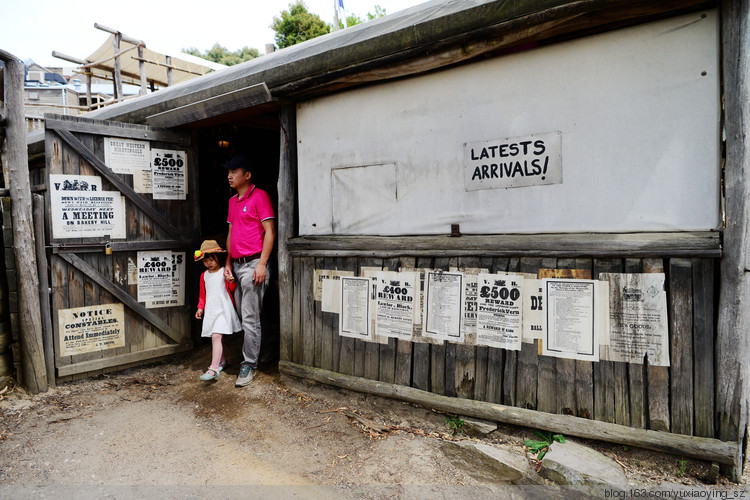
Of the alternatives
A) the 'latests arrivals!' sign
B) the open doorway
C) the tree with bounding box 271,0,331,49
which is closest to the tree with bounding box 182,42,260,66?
the tree with bounding box 271,0,331,49

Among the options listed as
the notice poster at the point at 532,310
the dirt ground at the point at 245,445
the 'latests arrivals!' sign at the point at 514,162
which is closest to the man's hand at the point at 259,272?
the dirt ground at the point at 245,445

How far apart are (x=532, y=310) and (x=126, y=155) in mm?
4746

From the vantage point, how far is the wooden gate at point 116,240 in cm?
491

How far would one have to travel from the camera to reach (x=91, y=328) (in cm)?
513

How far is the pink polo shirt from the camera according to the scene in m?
4.94

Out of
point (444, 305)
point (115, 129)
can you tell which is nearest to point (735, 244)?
point (444, 305)

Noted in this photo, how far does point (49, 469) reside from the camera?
3.38m

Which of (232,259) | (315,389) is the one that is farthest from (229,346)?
(315,389)

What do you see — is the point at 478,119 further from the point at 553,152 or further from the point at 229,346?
the point at 229,346

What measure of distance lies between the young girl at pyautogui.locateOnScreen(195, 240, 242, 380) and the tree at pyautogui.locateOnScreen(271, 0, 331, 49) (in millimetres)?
26177

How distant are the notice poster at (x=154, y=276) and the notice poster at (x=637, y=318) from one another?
15.9 ft

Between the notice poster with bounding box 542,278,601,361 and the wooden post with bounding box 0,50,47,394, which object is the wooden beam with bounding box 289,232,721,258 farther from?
the wooden post with bounding box 0,50,47,394

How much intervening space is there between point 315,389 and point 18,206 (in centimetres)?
344

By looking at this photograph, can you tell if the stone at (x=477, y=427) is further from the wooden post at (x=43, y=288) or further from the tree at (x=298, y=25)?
the tree at (x=298, y=25)
